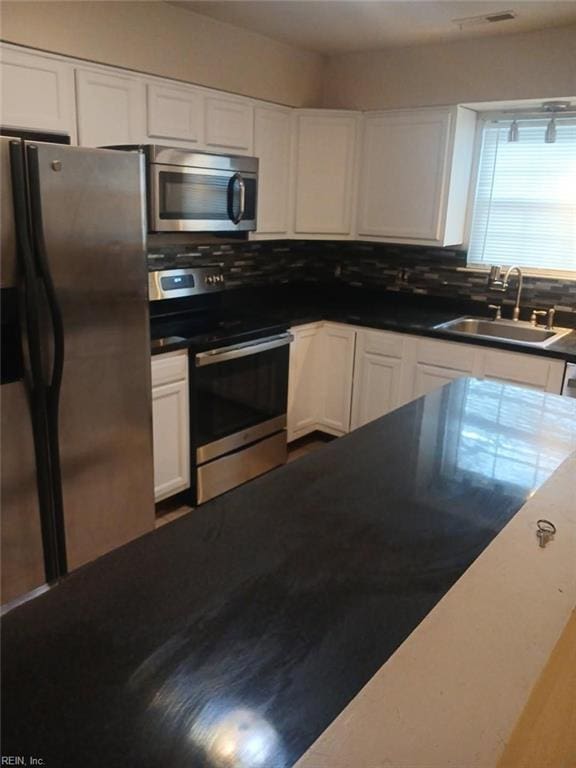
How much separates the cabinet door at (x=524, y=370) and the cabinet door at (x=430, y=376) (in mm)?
162

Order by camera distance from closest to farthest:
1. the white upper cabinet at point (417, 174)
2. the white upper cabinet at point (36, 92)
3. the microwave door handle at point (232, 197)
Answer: the white upper cabinet at point (36, 92), the microwave door handle at point (232, 197), the white upper cabinet at point (417, 174)

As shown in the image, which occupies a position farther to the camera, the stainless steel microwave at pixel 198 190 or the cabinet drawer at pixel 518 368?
the cabinet drawer at pixel 518 368

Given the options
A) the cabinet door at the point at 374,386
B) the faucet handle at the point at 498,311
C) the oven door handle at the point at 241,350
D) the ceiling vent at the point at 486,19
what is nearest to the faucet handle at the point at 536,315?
the faucet handle at the point at 498,311

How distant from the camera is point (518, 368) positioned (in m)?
2.86

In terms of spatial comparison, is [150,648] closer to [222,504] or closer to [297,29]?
[222,504]

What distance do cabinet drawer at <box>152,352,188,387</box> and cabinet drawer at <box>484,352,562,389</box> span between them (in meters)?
1.51

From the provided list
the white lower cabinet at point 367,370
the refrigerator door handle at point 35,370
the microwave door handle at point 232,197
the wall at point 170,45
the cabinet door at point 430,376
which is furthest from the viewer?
the cabinet door at point 430,376

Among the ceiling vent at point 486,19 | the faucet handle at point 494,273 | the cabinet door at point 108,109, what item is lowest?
the faucet handle at point 494,273

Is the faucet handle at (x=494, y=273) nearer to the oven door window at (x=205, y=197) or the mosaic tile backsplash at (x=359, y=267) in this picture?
the mosaic tile backsplash at (x=359, y=267)

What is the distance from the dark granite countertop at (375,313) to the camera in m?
2.80

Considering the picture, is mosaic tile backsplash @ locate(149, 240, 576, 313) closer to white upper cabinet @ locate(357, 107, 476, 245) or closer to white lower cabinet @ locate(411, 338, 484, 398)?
white upper cabinet @ locate(357, 107, 476, 245)

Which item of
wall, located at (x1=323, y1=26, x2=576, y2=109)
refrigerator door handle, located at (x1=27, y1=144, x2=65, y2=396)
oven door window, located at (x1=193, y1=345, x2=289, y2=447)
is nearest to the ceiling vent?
wall, located at (x1=323, y1=26, x2=576, y2=109)

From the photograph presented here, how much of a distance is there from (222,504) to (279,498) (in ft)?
0.40

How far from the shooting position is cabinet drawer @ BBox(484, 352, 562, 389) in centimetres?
279
